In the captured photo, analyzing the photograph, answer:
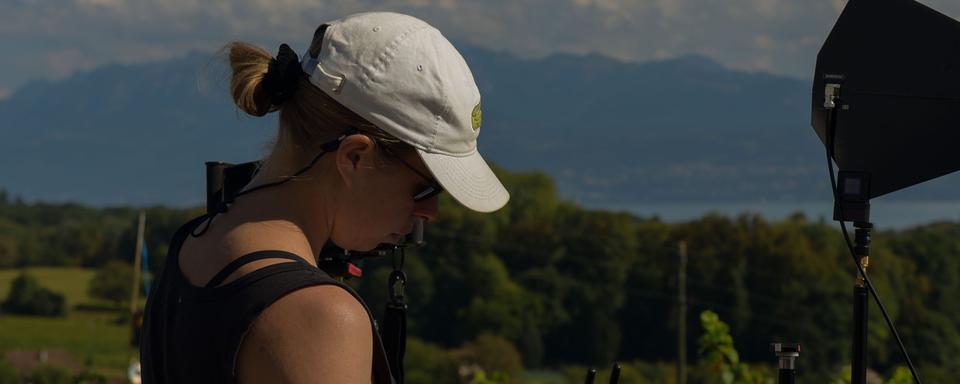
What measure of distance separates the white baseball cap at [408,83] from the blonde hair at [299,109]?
0.02 metres

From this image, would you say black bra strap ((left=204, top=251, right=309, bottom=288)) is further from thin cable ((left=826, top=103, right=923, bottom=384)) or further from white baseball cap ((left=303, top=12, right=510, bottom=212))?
thin cable ((left=826, top=103, right=923, bottom=384))

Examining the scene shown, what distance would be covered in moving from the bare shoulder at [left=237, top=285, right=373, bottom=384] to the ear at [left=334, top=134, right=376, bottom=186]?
200 millimetres

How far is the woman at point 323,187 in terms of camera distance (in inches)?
57.6

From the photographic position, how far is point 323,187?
5.30ft

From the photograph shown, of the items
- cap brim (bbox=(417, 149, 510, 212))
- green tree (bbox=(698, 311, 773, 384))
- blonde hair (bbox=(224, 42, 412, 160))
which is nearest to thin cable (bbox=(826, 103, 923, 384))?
cap brim (bbox=(417, 149, 510, 212))

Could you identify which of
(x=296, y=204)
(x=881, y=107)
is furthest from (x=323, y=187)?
(x=881, y=107)

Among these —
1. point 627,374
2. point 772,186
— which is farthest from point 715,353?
point 772,186

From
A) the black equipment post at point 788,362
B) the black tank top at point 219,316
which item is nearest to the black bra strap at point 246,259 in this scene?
the black tank top at point 219,316

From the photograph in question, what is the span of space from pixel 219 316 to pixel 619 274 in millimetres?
59639

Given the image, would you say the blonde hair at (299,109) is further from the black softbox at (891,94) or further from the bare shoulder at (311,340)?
the black softbox at (891,94)

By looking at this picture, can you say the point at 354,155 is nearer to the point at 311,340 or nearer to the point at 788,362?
the point at 311,340

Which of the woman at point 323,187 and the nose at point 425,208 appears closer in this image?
the woman at point 323,187

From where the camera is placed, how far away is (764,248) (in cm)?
5559

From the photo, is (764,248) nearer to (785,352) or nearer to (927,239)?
(927,239)
